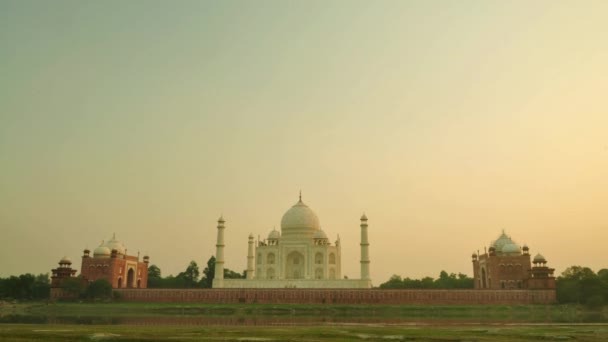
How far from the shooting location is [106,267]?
166 ft

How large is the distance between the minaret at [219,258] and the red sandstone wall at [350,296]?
12.7 feet

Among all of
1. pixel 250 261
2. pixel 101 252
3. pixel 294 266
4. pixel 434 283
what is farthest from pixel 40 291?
pixel 434 283

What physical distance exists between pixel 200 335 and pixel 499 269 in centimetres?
3971

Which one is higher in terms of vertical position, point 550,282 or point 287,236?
point 287,236

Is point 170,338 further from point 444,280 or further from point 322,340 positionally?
point 444,280

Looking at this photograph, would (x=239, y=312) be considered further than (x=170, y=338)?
Yes

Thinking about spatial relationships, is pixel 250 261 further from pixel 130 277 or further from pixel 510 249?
pixel 510 249

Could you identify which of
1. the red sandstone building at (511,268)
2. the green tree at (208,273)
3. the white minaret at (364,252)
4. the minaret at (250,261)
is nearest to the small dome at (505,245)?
the red sandstone building at (511,268)

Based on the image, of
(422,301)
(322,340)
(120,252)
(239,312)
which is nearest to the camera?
(322,340)

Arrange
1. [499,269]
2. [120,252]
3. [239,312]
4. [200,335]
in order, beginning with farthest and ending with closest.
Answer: [120,252], [499,269], [239,312], [200,335]

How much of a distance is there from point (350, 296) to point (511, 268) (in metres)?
→ 15.7

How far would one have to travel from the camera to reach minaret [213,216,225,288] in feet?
162

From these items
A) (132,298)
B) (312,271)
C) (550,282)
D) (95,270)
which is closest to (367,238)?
(312,271)

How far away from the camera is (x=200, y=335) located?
52.7 feet
